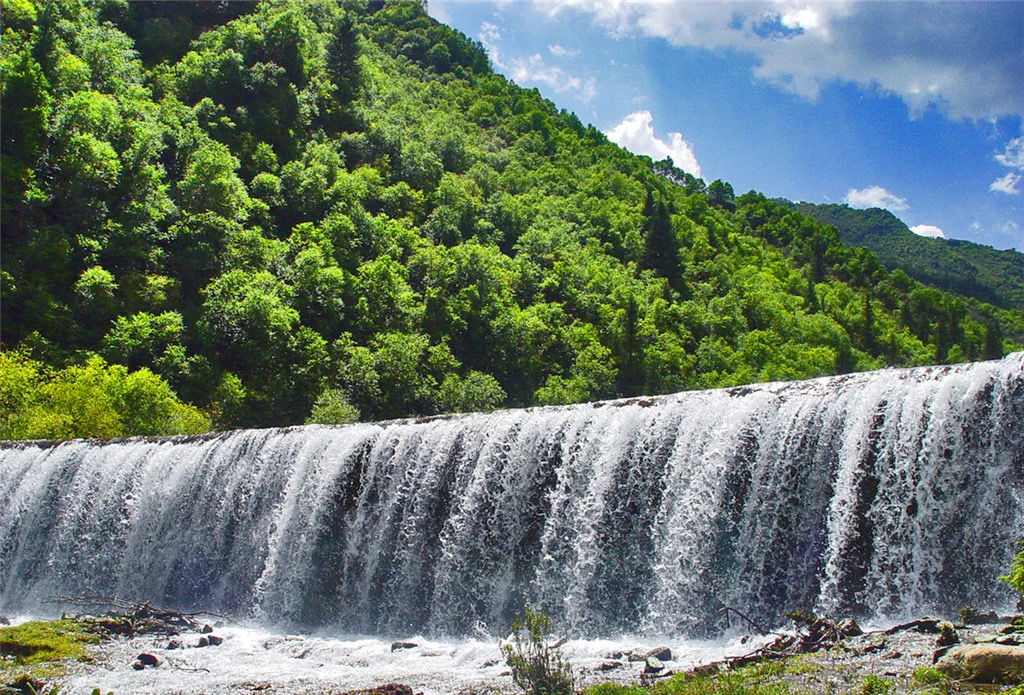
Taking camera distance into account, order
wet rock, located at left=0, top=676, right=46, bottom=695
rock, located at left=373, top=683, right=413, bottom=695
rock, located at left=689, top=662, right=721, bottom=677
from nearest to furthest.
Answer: rock, located at left=689, top=662, right=721, bottom=677
wet rock, located at left=0, top=676, right=46, bottom=695
rock, located at left=373, top=683, right=413, bottom=695

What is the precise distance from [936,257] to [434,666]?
472 feet

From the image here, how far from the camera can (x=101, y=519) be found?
21031mm

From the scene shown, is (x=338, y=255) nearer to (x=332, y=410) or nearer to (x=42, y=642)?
(x=332, y=410)

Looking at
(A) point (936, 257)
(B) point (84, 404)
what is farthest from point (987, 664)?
(A) point (936, 257)

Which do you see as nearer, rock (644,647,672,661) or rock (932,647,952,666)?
rock (932,647,952,666)

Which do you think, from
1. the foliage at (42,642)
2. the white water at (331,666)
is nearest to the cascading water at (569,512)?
the white water at (331,666)

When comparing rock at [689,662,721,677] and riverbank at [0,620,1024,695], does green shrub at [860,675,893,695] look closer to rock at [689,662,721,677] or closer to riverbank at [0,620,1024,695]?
riverbank at [0,620,1024,695]

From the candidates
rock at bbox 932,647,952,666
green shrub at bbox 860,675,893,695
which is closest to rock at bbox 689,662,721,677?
green shrub at bbox 860,675,893,695

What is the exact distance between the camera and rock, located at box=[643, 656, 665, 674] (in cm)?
1036

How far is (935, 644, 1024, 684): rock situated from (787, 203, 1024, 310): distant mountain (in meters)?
114

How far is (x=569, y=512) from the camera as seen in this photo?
16.3 meters

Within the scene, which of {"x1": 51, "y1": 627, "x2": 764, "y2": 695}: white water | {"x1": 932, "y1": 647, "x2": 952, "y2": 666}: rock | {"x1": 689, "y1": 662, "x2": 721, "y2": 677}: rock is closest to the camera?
{"x1": 932, "y1": 647, "x2": 952, "y2": 666}: rock

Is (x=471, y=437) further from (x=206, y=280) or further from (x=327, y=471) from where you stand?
(x=206, y=280)

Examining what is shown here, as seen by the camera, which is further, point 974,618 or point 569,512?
point 569,512
